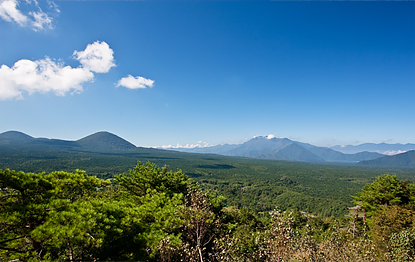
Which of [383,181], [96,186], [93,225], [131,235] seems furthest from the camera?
[383,181]

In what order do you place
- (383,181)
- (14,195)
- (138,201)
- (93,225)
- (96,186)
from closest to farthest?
(93,225)
(14,195)
(96,186)
(138,201)
(383,181)

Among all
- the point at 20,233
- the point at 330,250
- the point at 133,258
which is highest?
the point at 20,233

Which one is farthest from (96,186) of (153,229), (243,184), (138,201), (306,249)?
(243,184)

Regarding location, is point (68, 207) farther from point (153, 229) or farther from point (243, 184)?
point (243, 184)

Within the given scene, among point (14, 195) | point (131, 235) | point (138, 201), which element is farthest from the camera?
point (138, 201)

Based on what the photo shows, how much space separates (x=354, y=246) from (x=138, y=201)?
838cm

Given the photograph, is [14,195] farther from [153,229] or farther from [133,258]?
[153,229]

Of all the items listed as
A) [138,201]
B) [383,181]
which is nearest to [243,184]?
[383,181]

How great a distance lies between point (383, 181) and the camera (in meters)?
16.9

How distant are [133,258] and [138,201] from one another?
4375 mm

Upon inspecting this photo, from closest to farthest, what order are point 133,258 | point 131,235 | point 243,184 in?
point 133,258 → point 131,235 → point 243,184

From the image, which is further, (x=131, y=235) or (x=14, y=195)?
(x=131, y=235)

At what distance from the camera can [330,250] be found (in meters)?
4.81

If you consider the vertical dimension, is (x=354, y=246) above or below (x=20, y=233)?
below
